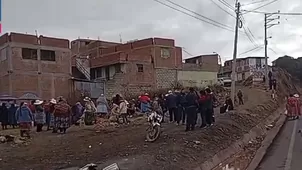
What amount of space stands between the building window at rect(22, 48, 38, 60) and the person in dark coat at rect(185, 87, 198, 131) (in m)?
27.6

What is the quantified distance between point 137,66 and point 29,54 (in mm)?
12518

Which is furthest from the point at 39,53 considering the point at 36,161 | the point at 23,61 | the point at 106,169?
the point at 106,169

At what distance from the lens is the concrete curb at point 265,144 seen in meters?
15.8

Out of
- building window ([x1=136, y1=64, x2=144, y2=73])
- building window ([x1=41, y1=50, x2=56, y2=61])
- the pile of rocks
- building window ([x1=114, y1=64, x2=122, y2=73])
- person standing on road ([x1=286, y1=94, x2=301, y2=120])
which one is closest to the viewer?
the pile of rocks

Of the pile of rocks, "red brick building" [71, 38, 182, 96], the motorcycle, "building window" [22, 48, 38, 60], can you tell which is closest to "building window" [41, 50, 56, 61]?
"building window" [22, 48, 38, 60]

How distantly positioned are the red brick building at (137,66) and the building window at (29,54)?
351 inches

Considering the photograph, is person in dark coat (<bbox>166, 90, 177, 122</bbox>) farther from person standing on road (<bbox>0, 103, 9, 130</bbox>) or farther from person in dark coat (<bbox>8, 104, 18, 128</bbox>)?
person standing on road (<bbox>0, 103, 9, 130</bbox>)

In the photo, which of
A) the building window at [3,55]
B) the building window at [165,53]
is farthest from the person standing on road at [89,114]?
the building window at [165,53]

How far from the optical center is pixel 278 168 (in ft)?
46.8

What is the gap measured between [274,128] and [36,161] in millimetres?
16540

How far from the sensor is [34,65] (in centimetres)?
4306

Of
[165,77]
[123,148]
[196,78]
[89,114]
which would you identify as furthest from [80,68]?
[123,148]

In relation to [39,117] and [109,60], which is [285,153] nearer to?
[39,117]

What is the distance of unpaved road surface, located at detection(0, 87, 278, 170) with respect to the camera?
13.3 metres
